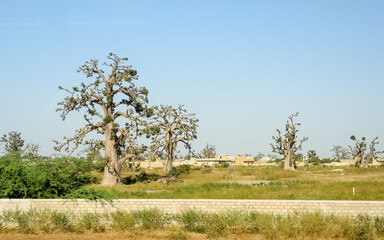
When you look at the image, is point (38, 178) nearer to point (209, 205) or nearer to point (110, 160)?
point (209, 205)

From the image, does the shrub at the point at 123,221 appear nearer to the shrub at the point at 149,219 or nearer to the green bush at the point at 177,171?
the shrub at the point at 149,219

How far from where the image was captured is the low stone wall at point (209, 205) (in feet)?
50.8

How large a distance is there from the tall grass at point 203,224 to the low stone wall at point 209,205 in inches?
13.6

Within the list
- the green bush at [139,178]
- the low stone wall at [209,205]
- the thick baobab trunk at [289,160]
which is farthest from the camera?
the thick baobab trunk at [289,160]

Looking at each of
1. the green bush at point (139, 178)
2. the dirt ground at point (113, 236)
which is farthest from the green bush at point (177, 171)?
the dirt ground at point (113, 236)

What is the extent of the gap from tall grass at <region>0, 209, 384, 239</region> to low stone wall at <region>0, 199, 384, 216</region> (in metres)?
0.35

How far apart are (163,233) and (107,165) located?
2210 centimetres

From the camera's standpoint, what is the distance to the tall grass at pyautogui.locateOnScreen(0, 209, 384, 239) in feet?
46.4

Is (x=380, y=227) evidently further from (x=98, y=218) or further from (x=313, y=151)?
(x=313, y=151)

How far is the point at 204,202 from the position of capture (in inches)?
637

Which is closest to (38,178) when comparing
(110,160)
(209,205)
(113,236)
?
(113,236)

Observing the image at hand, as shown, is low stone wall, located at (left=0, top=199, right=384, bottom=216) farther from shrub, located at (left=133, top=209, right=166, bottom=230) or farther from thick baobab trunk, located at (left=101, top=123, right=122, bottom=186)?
thick baobab trunk, located at (left=101, top=123, right=122, bottom=186)

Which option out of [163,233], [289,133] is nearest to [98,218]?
[163,233]

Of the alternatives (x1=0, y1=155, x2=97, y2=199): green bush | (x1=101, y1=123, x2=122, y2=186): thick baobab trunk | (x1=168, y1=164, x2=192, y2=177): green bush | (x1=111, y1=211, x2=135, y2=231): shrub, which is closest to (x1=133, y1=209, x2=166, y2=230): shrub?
(x1=111, y1=211, x2=135, y2=231): shrub
